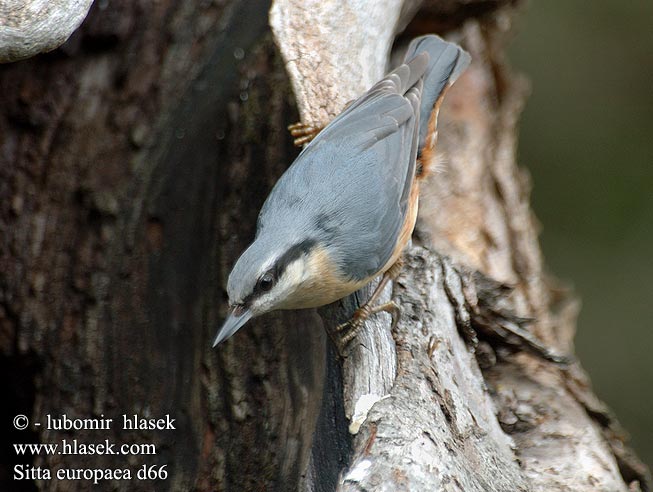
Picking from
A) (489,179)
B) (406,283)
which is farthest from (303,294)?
(489,179)

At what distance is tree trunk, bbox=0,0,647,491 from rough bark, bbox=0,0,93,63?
62 centimetres

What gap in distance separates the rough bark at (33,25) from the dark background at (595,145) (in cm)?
359

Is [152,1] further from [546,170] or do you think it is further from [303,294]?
[546,170]

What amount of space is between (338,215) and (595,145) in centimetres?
333

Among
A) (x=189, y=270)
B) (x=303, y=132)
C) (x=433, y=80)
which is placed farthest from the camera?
(x=433, y=80)

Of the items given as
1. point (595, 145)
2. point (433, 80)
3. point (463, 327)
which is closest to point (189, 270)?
point (463, 327)

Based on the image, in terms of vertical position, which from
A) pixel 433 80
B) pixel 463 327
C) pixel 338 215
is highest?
pixel 433 80

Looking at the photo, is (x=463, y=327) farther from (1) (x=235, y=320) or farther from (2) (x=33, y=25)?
(2) (x=33, y=25)

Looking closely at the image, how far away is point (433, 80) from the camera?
9.51 ft

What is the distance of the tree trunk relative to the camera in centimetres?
250

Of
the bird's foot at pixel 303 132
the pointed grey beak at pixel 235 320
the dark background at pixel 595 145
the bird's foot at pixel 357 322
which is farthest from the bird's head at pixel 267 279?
the dark background at pixel 595 145

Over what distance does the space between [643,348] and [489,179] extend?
6.38 feet

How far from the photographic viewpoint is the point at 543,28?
5238 millimetres

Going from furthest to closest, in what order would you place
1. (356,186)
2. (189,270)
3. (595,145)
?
(595,145)
(189,270)
(356,186)
